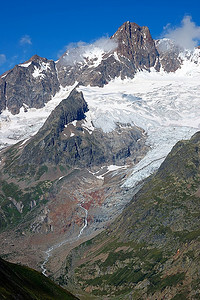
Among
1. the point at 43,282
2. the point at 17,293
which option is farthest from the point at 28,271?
the point at 17,293

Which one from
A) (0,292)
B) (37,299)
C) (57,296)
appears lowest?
(57,296)

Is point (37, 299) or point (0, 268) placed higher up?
point (0, 268)

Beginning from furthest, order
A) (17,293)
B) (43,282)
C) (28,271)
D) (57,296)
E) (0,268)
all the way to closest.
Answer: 1. (28,271)
2. (43,282)
3. (57,296)
4. (0,268)
5. (17,293)

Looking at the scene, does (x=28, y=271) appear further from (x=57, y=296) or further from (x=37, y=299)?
(x=37, y=299)

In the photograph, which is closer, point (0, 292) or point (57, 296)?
point (0, 292)

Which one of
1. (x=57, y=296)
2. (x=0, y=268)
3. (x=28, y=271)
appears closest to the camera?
(x=0, y=268)

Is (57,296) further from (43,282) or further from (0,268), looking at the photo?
(0,268)
